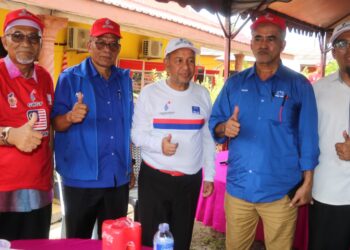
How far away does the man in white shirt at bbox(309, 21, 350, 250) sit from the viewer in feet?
7.77

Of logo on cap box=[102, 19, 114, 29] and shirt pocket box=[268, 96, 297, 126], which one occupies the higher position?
logo on cap box=[102, 19, 114, 29]

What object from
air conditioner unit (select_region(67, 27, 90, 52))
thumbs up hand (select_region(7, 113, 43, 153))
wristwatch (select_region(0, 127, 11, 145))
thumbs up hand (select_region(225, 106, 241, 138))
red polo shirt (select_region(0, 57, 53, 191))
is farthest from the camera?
air conditioner unit (select_region(67, 27, 90, 52))

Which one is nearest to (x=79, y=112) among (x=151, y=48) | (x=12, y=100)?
(x=12, y=100)

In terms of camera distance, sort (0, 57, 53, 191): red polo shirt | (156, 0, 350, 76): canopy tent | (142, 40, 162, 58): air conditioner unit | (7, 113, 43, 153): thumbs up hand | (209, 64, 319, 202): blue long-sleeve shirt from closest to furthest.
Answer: (7, 113, 43, 153): thumbs up hand → (0, 57, 53, 191): red polo shirt → (209, 64, 319, 202): blue long-sleeve shirt → (156, 0, 350, 76): canopy tent → (142, 40, 162, 58): air conditioner unit

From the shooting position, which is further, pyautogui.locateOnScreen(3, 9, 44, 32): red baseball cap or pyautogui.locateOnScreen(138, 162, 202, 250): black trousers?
pyautogui.locateOnScreen(138, 162, 202, 250): black trousers

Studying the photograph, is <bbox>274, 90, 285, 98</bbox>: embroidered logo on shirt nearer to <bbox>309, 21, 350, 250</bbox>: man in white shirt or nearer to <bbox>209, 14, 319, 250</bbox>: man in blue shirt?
<bbox>209, 14, 319, 250</bbox>: man in blue shirt

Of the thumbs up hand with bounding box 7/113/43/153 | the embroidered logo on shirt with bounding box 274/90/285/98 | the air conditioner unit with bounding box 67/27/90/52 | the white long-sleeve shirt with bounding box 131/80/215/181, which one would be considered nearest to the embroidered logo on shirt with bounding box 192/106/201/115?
the white long-sleeve shirt with bounding box 131/80/215/181

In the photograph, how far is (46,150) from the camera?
95.0 inches

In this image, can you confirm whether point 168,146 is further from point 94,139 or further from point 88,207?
point 88,207

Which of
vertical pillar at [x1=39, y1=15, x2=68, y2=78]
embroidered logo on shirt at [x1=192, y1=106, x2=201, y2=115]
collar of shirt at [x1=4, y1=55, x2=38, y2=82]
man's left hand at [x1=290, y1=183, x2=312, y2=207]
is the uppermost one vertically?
vertical pillar at [x1=39, y1=15, x2=68, y2=78]

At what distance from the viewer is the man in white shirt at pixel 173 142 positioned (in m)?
2.58

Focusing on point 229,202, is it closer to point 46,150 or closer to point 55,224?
point 46,150

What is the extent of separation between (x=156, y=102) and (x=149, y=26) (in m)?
5.49

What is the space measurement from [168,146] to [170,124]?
27 centimetres
